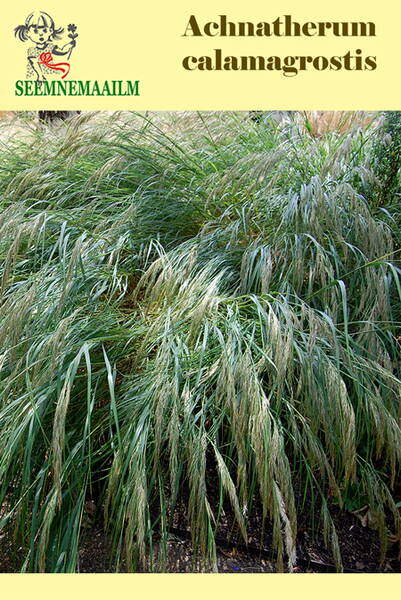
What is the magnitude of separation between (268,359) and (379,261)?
624 millimetres

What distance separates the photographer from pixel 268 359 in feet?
5.74

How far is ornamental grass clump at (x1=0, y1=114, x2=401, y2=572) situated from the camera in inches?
66.3

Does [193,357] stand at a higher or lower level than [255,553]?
higher

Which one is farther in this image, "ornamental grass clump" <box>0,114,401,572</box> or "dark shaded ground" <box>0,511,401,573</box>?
"dark shaded ground" <box>0,511,401,573</box>

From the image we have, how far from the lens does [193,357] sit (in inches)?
75.4

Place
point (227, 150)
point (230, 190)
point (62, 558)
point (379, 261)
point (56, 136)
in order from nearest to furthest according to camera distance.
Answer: point (62, 558) < point (379, 261) < point (230, 190) < point (227, 150) < point (56, 136)

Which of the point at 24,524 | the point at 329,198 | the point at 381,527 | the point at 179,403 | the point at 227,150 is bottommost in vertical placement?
the point at 381,527

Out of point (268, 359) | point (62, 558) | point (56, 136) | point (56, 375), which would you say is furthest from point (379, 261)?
point (56, 136)

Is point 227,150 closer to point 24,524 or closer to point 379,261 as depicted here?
point 379,261
